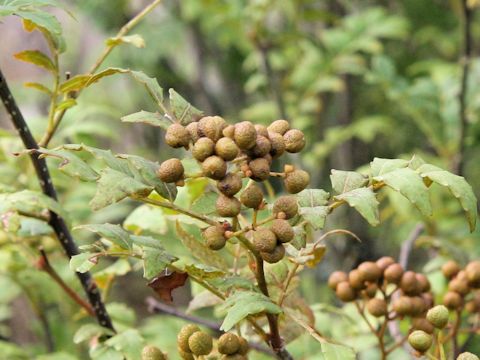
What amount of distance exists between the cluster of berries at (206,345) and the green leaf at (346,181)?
0.18m

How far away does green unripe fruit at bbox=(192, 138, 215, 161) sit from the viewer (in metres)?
0.77

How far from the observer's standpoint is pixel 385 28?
2338 millimetres

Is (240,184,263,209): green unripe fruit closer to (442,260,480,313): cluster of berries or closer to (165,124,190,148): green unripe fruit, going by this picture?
(165,124,190,148): green unripe fruit

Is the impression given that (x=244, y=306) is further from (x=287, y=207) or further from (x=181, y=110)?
(x=181, y=110)

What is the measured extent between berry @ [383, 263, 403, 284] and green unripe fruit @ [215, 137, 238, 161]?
15.1 inches

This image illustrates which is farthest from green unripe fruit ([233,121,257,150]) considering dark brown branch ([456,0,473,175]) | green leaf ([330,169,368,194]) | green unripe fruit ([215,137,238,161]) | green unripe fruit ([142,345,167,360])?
dark brown branch ([456,0,473,175])

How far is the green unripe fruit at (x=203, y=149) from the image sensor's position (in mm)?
770

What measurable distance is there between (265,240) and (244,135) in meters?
0.10

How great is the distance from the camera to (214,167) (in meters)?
0.75

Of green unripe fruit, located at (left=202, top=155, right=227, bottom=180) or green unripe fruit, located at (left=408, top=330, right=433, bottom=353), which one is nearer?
green unripe fruit, located at (left=202, top=155, right=227, bottom=180)

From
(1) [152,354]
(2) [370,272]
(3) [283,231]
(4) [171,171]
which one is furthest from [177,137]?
(2) [370,272]

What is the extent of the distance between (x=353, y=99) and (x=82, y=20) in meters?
1.85

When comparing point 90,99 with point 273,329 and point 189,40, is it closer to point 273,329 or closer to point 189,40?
point 189,40

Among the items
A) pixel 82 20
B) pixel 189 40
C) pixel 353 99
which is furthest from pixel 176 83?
pixel 82 20
